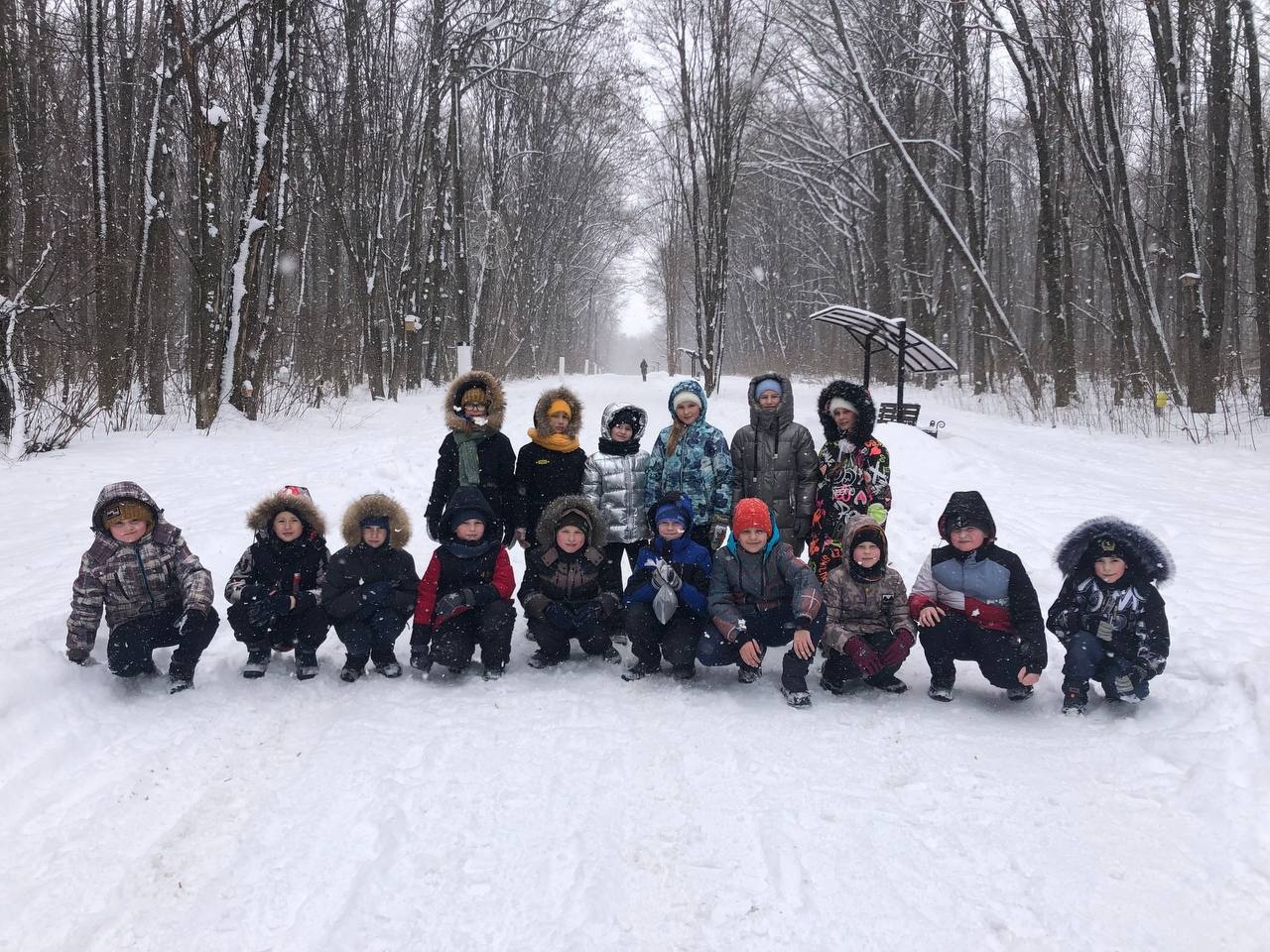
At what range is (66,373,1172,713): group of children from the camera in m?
3.77

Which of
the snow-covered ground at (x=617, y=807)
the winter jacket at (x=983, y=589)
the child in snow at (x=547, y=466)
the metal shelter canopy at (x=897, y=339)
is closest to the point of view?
the snow-covered ground at (x=617, y=807)

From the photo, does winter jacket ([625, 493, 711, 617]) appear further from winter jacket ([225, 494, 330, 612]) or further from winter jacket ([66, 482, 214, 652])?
winter jacket ([66, 482, 214, 652])

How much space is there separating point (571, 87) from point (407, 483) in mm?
18081

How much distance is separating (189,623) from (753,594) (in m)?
3.16

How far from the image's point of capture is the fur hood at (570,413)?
5.04m

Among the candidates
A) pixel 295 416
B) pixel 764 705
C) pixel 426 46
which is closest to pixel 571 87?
pixel 426 46

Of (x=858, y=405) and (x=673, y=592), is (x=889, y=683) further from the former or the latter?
(x=858, y=405)

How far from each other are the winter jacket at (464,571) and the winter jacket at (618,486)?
0.78m

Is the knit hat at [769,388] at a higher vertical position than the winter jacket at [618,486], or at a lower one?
higher

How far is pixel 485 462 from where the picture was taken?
16.6 feet

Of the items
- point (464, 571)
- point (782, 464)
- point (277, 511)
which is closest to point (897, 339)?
point (782, 464)

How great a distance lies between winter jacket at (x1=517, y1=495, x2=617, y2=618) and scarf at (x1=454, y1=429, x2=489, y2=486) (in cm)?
71

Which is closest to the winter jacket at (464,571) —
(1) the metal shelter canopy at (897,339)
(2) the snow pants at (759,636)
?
(2) the snow pants at (759,636)

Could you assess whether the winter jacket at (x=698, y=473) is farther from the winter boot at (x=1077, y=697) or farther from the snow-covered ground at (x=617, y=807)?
the winter boot at (x=1077, y=697)
